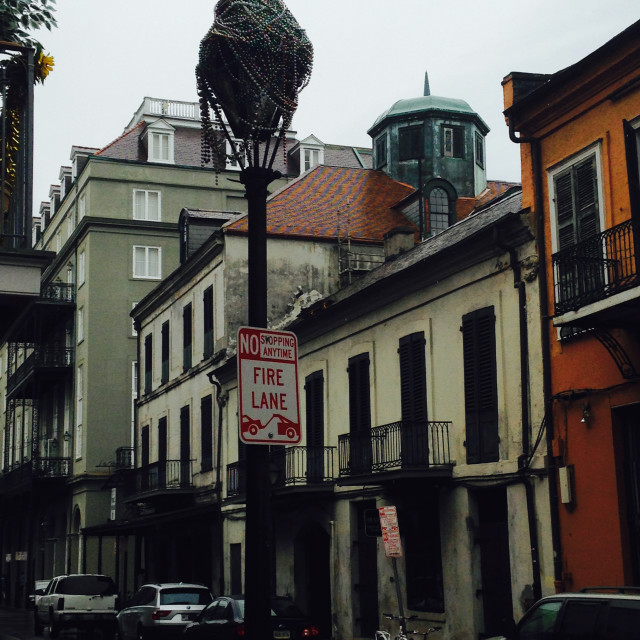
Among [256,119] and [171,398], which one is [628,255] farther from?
[171,398]

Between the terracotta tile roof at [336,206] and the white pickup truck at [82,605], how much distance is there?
10517 millimetres

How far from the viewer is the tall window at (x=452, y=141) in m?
39.3

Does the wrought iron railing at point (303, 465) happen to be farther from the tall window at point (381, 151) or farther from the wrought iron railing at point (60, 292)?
the wrought iron railing at point (60, 292)

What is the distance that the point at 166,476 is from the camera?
115 ft

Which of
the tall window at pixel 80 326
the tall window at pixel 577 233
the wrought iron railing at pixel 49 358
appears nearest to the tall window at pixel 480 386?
the tall window at pixel 577 233

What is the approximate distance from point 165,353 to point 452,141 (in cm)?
1250

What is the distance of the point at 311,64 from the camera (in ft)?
24.3

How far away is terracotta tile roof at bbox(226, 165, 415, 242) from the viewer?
32906mm

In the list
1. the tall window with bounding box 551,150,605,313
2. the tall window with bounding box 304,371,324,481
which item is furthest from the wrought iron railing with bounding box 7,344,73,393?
the tall window with bounding box 551,150,605,313

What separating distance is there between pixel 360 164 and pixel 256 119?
149 feet

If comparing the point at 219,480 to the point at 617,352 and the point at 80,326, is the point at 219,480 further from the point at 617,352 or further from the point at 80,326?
the point at 80,326

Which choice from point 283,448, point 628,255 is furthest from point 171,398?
point 628,255

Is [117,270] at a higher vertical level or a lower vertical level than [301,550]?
higher

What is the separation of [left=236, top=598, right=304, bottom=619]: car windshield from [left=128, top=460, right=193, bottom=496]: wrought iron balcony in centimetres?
1409
